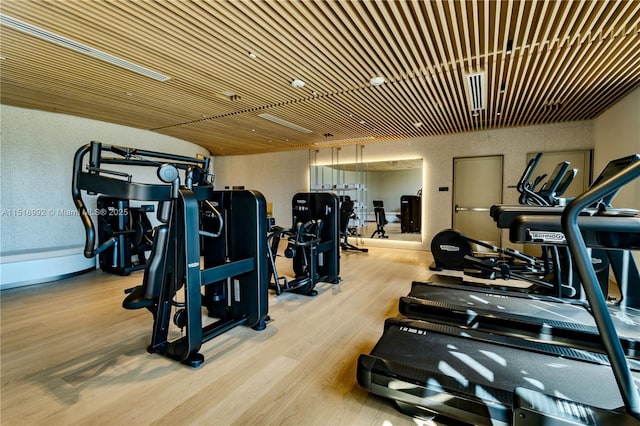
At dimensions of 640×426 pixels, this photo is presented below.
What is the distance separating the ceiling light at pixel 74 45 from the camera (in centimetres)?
276

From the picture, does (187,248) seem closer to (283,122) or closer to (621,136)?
(283,122)

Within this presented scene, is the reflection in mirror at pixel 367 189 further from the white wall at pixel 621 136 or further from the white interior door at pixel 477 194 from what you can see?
the white wall at pixel 621 136

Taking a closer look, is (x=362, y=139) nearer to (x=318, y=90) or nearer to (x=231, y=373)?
(x=318, y=90)

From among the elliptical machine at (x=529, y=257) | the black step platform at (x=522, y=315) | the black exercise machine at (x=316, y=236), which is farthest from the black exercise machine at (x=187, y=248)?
the elliptical machine at (x=529, y=257)

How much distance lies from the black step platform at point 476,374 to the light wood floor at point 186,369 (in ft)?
0.78

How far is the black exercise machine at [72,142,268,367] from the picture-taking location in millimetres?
2299

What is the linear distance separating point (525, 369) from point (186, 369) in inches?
97.5

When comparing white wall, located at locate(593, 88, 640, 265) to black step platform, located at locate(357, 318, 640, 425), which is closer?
black step platform, located at locate(357, 318, 640, 425)

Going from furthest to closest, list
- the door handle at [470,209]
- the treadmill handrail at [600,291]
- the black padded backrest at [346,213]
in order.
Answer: the black padded backrest at [346,213] → the door handle at [470,209] → the treadmill handrail at [600,291]

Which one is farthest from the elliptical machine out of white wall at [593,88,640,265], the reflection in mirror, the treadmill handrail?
the reflection in mirror

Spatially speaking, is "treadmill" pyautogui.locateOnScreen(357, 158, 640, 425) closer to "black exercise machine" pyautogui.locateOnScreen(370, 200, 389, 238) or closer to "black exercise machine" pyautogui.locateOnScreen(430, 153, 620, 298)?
"black exercise machine" pyautogui.locateOnScreen(430, 153, 620, 298)

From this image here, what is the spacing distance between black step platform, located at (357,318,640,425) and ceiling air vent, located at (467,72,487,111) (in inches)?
131

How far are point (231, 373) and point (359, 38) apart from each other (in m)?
3.32

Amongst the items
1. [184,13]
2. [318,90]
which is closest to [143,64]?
[184,13]
